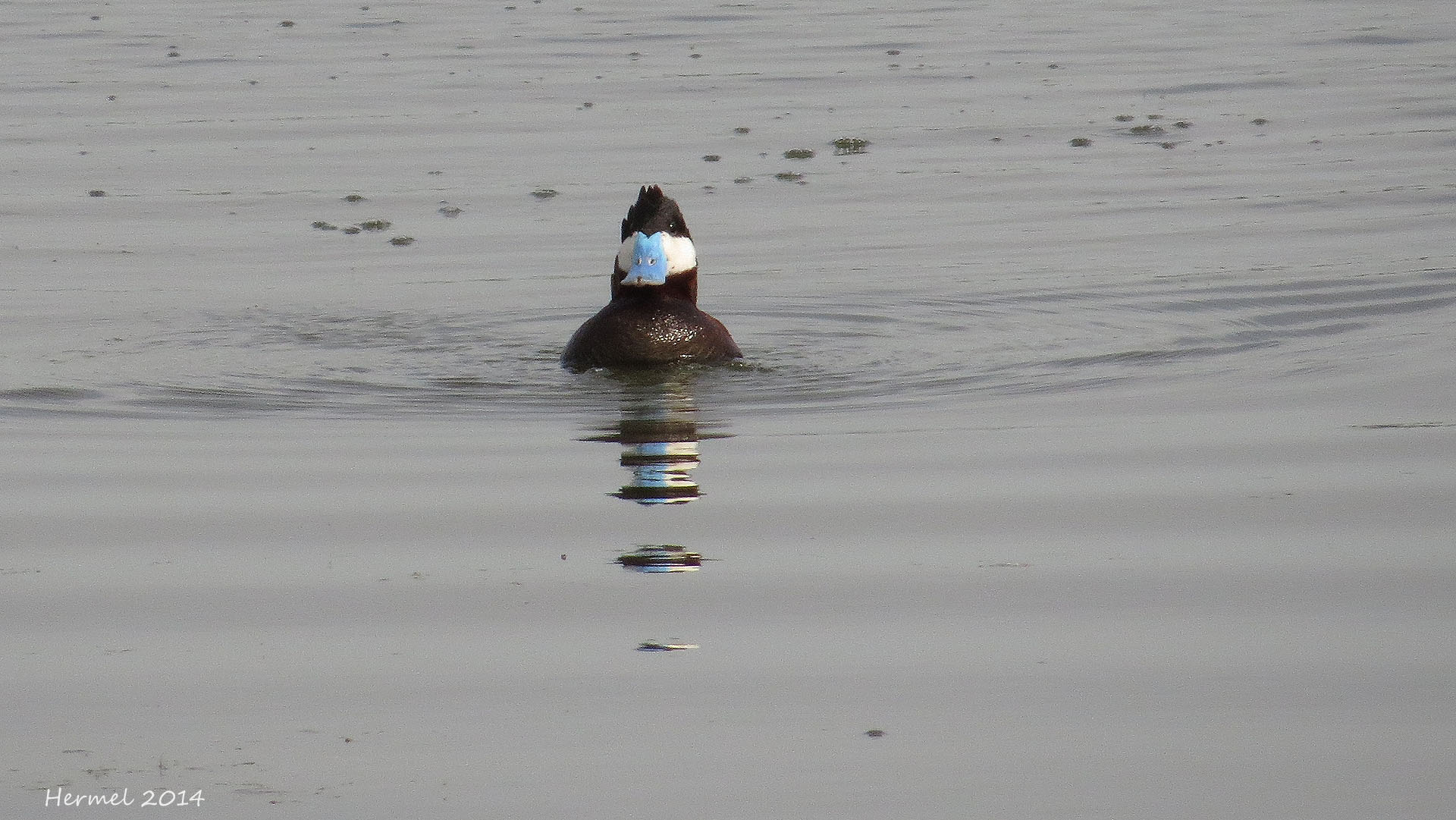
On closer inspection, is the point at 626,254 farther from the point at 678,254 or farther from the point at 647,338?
the point at 647,338

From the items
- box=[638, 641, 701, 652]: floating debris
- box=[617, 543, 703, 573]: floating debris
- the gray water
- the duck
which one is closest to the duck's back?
the duck

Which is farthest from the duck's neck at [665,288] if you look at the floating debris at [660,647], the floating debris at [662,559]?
the floating debris at [660,647]

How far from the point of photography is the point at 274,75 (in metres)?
18.9

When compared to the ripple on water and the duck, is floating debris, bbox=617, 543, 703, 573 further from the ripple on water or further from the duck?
the duck

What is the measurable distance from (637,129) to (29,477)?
950 centimetres

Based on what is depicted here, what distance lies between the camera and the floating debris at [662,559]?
554cm

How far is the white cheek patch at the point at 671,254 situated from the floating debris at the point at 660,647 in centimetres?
440

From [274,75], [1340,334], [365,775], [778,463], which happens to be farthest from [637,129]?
[365,775]

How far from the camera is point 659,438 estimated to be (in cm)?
746

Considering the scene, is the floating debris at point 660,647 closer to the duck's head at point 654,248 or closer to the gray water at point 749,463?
the gray water at point 749,463

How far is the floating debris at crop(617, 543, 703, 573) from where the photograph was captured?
218 inches

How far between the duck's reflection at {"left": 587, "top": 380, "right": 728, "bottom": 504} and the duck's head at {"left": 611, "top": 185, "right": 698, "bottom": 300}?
615mm

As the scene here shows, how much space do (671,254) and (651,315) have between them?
29cm

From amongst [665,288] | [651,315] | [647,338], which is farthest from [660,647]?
[665,288]
